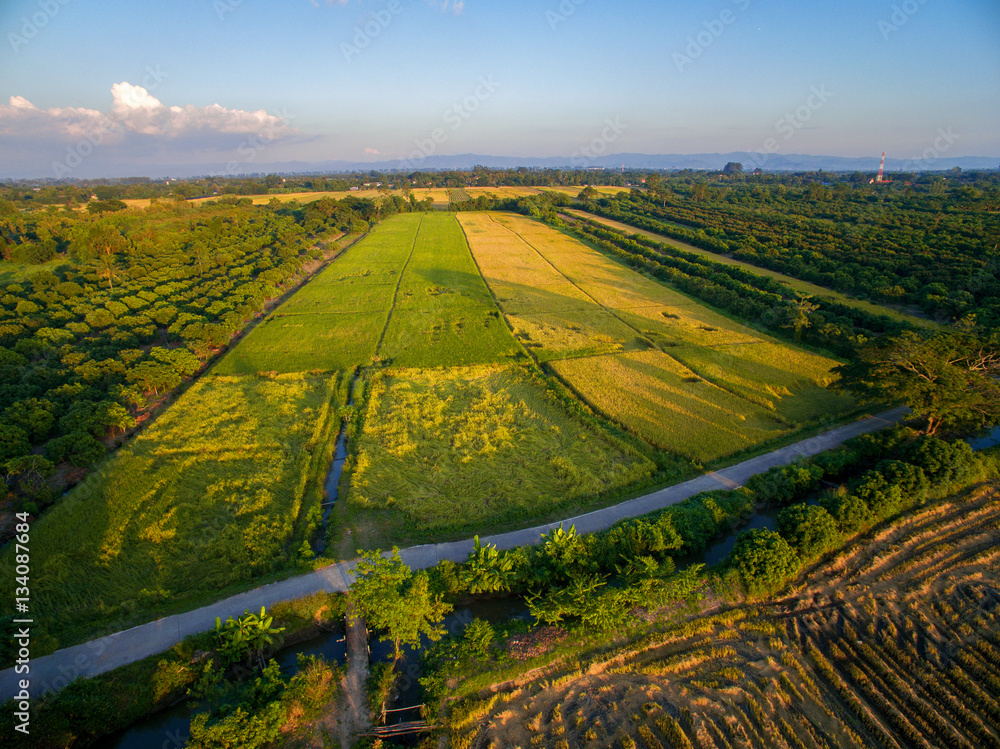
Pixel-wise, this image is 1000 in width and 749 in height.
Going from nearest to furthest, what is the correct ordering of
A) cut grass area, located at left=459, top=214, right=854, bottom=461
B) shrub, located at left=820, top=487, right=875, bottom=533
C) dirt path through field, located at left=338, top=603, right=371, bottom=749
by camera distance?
dirt path through field, located at left=338, top=603, right=371, bottom=749 < shrub, located at left=820, top=487, right=875, bottom=533 < cut grass area, located at left=459, top=214, right=854, bottom=461

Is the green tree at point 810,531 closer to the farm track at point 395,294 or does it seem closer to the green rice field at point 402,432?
the green rice field at point 402,432

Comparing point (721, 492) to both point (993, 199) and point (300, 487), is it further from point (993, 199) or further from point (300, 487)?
point (993, 199)

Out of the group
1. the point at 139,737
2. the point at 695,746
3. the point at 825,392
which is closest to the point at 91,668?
the point at 139,737

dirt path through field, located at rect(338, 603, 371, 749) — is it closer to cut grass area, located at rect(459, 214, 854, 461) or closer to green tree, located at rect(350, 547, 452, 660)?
green tree, located at rect(350, 547, 452, 660)

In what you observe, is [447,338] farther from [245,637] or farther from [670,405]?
[245,637]

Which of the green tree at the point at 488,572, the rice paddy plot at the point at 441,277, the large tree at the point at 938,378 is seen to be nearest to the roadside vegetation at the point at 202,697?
the green tree at the point at 488,572

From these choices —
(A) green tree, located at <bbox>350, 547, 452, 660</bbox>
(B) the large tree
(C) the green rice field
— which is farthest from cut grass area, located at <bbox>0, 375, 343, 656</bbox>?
(B) the large tree
